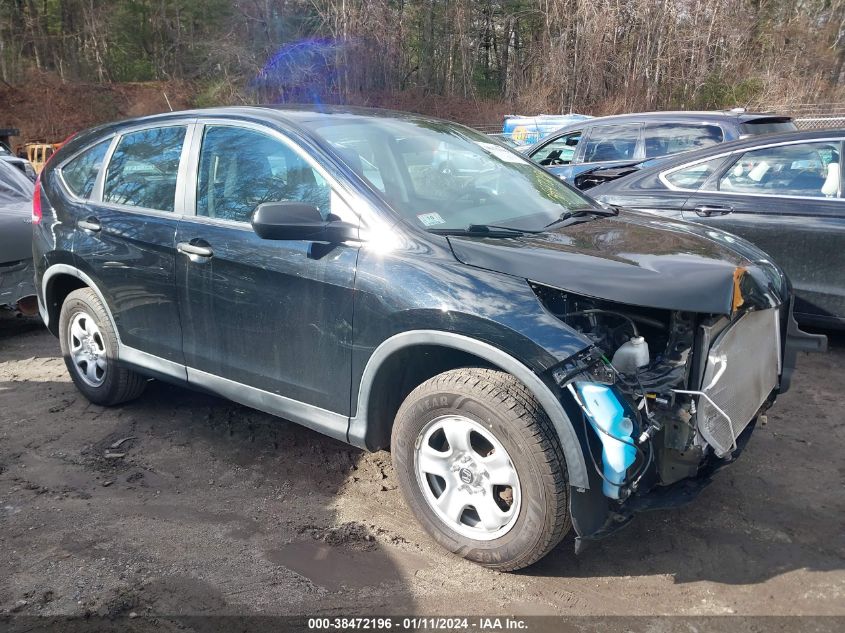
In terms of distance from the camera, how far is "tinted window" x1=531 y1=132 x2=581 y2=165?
967cm

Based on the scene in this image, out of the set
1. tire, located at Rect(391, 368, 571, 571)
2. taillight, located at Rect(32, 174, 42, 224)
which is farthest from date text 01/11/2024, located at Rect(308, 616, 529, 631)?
taillight, located at Rect(32, 174, 42, 224)

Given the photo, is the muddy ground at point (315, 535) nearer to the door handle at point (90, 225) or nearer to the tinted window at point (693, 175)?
the door handle at point (90, 225)

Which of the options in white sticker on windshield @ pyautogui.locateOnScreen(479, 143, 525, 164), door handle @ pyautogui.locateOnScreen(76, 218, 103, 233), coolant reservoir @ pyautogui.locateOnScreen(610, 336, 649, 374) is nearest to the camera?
coolant reservoir @ pyautogui.locateOnScreen(610, 336, 649, 374)

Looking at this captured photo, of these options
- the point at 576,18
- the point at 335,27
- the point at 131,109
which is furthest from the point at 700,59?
the point at 131,109

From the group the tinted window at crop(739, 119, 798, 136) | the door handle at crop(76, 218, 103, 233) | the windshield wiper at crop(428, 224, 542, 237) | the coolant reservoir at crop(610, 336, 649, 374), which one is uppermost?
the tinted window at crop(739, 119, 798, 136)

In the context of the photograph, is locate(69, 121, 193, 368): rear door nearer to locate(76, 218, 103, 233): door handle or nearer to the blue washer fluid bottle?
locate(76, 218, 103, 233): door handle

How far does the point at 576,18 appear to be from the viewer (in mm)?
29281

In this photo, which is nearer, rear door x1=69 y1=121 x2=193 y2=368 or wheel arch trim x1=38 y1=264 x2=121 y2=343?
rear door x1=69 y1=121 x2=193 y2=368

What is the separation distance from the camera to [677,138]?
8.32 m

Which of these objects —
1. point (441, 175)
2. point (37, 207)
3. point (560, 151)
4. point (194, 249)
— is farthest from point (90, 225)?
point (560, 151)

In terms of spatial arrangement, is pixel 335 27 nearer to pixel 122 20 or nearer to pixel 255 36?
pixel 255 36

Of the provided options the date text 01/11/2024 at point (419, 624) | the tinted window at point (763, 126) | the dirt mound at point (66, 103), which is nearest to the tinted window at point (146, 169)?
the date text 01/11/2024 at point (419, 624)

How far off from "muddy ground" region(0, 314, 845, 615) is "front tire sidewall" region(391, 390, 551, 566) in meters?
0.11

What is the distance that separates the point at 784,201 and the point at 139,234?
14.5ft
